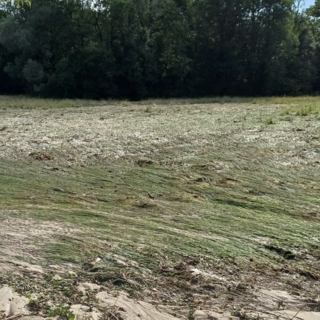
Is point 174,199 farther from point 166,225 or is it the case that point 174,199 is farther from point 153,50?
point 153,50

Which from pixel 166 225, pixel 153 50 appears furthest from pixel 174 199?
pixel 153 50

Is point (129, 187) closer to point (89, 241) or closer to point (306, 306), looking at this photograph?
point (89, 241)

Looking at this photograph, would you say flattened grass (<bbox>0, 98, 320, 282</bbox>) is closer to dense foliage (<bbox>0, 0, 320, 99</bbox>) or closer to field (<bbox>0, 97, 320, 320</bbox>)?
field (<bbox>0, 97, 320, 320</bbox>)

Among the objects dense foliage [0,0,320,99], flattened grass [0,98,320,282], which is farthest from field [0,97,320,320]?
dense foliage [0,0,320,99]

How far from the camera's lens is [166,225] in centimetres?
493

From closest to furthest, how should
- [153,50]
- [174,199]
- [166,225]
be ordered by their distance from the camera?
[166,225], [174,199], [153,50]

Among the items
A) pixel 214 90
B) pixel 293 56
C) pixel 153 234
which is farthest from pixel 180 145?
pixel 293 56

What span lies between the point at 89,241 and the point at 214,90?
39.7 m

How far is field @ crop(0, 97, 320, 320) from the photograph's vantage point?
3539 millimetres

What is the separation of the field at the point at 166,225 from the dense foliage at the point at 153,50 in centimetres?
2814

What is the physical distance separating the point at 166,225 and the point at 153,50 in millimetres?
34945

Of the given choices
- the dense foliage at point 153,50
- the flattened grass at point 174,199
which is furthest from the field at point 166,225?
the dense foliage at point 153,50

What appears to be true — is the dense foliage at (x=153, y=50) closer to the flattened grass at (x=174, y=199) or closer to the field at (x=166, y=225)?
the flattened grass at (x=174, y=199)

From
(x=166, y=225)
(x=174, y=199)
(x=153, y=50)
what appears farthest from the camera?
(x=153, y=50)
